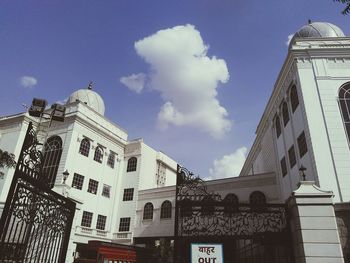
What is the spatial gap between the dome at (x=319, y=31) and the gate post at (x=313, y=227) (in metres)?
17.3

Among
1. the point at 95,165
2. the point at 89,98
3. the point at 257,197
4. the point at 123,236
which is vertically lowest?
the point at 123,236

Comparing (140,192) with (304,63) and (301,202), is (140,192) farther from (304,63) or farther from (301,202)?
(301,202)

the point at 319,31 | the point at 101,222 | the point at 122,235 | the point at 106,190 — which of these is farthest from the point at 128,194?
the point at 319,31

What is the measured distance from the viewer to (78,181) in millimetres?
25672

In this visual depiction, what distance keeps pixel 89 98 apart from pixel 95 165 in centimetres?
888

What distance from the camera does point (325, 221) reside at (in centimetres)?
688

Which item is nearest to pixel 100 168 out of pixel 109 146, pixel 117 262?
pixel 109 146

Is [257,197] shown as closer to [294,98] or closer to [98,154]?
[294,98]

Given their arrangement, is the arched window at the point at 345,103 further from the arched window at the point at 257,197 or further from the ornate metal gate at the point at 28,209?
the ornate metal gate at the point at 28,209

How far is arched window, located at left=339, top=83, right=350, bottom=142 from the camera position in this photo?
51.9 ft

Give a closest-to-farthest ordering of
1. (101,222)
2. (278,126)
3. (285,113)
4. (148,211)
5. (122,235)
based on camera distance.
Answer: (285,113) → (278,126) → (101,222) → (122,235) → (148,211)

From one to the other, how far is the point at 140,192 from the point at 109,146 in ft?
20.4

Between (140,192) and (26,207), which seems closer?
(26,207)

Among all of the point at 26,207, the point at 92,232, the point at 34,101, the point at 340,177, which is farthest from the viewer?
the point at 92,232
